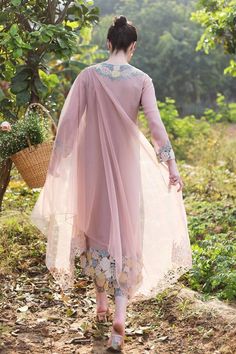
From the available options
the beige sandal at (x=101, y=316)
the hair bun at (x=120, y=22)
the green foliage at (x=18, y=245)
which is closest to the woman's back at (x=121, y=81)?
the hair bun at (x=120, y=22)

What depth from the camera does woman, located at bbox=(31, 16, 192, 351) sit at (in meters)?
3.41

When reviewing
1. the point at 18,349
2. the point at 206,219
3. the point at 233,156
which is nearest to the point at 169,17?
the point at 233,156

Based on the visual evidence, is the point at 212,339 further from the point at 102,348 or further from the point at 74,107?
the point at 74,107

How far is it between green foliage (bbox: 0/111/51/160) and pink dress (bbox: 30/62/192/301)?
57 centimetres

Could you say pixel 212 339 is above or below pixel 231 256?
below

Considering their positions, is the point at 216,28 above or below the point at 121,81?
above

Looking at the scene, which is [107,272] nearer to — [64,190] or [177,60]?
[64,190]

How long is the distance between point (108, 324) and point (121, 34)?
1.73 metres

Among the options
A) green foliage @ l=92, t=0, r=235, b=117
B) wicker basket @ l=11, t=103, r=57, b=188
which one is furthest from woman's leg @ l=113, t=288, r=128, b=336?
green foliage @ l=92, t=0, r=235, b=117

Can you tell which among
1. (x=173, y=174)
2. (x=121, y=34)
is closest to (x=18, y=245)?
(x=173, y=174)

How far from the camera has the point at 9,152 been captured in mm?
4039

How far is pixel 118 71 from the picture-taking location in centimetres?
342

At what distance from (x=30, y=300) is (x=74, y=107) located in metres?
1.53

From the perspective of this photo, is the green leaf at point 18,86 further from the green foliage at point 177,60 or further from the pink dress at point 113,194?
the green foliage at point 177,60
